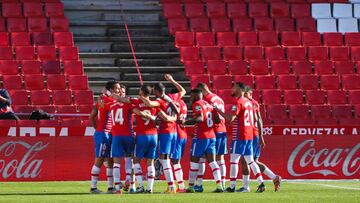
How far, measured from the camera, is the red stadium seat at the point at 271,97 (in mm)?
31156

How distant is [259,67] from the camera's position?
32594 millimetres

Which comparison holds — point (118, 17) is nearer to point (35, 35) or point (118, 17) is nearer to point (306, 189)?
point (35, 35)

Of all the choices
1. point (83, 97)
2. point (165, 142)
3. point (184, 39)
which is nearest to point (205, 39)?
point (184, 39)

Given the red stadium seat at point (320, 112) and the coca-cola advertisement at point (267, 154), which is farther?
the red stadium seat at point (320, 112)

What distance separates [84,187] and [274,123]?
25.8ft

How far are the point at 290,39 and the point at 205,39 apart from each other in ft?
9.91

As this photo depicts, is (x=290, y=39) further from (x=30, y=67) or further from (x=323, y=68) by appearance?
(x=30, y=67)

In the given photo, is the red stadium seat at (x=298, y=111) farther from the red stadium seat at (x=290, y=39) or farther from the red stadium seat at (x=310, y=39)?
the red stadium seat at (x=310, y=39)

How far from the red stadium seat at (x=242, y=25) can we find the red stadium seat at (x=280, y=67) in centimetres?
245

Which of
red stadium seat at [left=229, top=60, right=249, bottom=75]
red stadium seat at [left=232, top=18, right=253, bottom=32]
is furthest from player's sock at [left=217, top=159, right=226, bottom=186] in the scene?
red stadium seat at [left=232, top=18, right=253, bottom=32]

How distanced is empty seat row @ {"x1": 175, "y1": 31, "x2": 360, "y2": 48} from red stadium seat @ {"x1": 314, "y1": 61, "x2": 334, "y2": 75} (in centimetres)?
142

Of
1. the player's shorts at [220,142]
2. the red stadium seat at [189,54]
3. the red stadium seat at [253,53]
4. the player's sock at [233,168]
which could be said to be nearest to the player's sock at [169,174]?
the player's sock at [233,168]

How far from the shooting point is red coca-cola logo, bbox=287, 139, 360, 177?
26469mm

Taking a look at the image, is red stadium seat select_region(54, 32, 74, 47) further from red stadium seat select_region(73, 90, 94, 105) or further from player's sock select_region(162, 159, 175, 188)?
player's sock select_region(162, 159, 175, 188)
